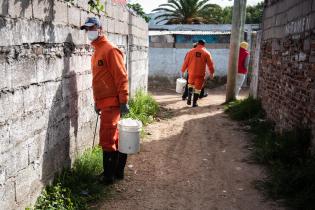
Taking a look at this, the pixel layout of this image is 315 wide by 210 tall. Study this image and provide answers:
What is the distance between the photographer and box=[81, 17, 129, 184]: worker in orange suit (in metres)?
4.35

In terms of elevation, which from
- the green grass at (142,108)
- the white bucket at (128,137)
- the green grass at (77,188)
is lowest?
the green grass at (77,188)

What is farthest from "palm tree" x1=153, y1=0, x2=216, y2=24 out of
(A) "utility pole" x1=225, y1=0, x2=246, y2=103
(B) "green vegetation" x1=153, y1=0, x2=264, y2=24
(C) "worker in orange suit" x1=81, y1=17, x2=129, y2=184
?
(C) "worker in orange suit" x1=81, y1=17, x2=129, y2=184

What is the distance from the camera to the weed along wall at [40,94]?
3.03 metres

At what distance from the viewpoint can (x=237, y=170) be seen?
17.4ft

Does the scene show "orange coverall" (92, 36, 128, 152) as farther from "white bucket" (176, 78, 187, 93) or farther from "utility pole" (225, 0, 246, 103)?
"utility pole" (225, 0, 246, 103)

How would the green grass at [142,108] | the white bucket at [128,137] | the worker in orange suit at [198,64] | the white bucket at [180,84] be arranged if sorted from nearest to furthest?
1. the white bucket at [128,137]
2. the green grass at [142,108]
3. the worker in orange suit at [198,64]
4. the white bucket at [180,84]

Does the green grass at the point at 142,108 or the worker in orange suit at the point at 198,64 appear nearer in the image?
the green grass at the point at 142,108

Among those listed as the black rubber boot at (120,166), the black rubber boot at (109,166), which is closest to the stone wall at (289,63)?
the black rubber boot at (120,166)

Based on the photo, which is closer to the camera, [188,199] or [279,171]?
[188,199]

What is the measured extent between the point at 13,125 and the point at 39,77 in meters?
0.67

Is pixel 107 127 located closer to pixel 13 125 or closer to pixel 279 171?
pixel 13 125

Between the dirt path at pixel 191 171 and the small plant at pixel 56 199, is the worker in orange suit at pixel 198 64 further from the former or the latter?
the small plant at pixel 56 199

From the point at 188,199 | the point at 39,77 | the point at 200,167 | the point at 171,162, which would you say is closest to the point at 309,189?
the point at 188,199

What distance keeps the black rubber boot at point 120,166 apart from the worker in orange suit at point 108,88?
18 centimetres
